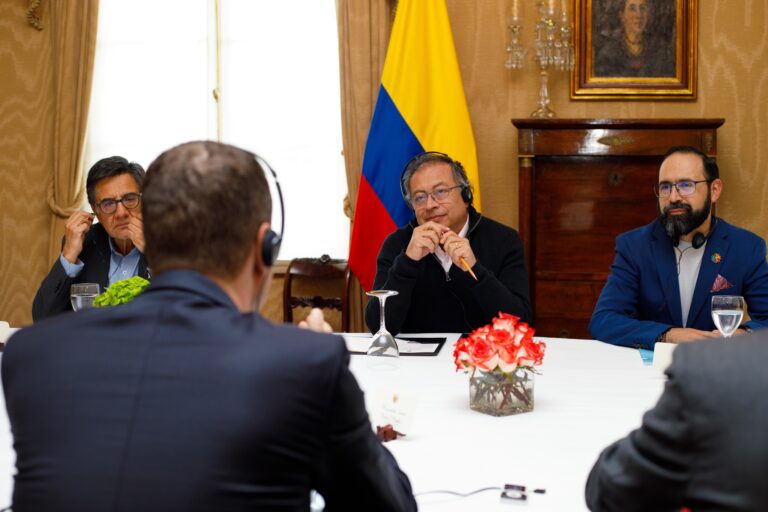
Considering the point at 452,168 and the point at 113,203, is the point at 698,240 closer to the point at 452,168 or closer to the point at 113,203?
the point at 452,168

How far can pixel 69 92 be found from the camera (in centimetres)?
540

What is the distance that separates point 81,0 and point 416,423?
4149 millimetres

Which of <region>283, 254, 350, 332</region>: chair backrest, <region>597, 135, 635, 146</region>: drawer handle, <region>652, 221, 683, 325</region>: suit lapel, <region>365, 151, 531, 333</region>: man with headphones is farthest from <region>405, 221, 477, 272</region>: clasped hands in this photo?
<region>283, 254, 350, 332</region>: chair backrest

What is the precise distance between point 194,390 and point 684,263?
2.61 meters

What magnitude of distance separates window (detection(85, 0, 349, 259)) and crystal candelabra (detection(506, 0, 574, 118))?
41.3 inches

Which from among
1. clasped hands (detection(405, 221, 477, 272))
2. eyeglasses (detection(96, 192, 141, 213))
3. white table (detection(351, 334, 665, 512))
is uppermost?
eyeglasses (detection(96, 192, 141, 213))

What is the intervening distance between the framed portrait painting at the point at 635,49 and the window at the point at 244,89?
1424 millimetres

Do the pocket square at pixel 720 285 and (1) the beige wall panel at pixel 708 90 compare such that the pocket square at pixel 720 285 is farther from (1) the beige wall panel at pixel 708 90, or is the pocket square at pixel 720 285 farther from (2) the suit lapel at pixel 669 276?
(1) the beige wall panel at pixel 708 90

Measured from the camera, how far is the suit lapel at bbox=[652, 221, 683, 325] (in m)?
3.31

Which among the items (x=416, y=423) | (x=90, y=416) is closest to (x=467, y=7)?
(x=416, y=423)

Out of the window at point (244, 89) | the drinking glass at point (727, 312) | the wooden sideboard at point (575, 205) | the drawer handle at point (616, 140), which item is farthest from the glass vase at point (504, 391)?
the window at point (244, 89)

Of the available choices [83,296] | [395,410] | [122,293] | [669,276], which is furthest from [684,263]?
[83,296]

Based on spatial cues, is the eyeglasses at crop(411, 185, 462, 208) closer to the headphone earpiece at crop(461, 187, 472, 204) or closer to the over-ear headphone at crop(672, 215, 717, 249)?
the headphone earpiece at crop(461, 187, 472, 204)

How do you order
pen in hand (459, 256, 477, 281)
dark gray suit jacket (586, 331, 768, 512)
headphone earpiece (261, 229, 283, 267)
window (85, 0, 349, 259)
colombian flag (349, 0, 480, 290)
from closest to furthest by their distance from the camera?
dark gray suit jacket (586, 331, 768, 512) < headphone earpiece (261, 229, 283, 267) < pen in hand (459, 256, 477, 281) < colombian flag (349, 0, 480, 290) < window (85, 0, 349, 259)
